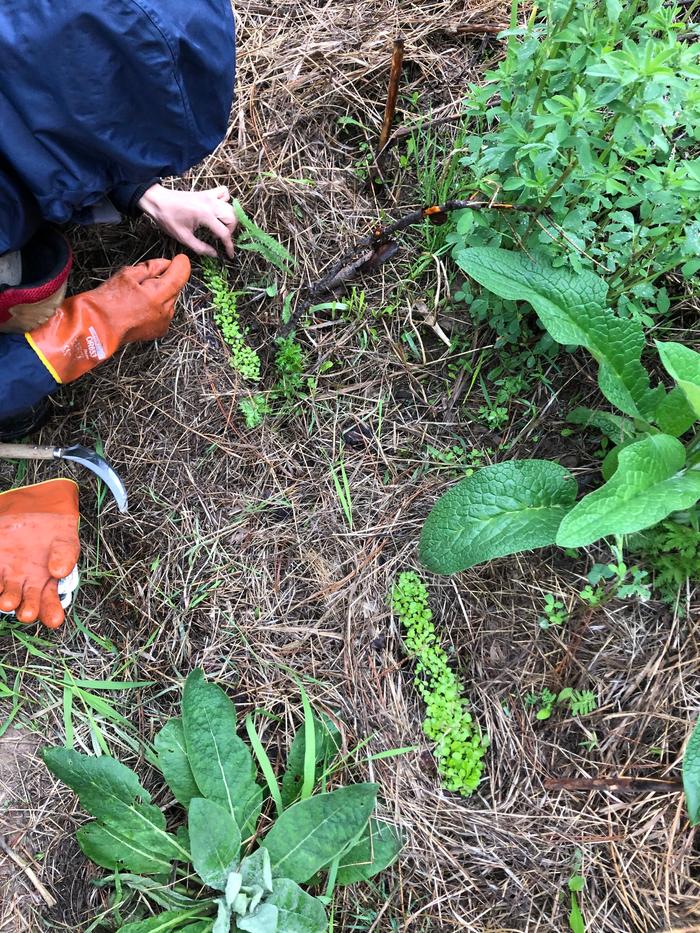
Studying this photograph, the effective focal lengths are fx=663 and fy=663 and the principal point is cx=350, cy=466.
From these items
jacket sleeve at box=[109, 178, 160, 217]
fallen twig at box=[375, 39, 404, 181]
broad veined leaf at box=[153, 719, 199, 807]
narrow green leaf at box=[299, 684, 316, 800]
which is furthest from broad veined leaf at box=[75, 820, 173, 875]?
fallen twig at box=[375, 39, 404, 181]

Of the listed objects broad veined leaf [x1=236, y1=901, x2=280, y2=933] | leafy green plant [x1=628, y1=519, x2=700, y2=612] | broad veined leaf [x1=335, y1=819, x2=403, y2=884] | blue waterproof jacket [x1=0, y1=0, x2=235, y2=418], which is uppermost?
blue waterproof jacket [x1=0, y1=0, x2=235, y2=418]

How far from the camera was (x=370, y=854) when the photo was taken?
1571mm

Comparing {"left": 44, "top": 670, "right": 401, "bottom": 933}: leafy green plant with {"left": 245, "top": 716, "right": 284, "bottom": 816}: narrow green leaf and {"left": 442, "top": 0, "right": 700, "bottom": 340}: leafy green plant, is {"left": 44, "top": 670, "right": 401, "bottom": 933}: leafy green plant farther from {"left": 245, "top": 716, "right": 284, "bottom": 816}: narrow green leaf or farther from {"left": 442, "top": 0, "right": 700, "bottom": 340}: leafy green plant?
{"left": 442, "top": 0, "right": 700, "bottom": 340}: leafy green plant

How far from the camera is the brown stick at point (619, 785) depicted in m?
1.58

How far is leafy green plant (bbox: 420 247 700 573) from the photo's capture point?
1455 mm

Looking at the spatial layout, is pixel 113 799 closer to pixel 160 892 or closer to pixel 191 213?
pixel 160 892

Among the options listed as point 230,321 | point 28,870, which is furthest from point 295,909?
point 230,321

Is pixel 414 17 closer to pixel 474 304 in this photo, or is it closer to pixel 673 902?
pixel 474 304

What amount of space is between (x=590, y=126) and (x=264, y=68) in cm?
103

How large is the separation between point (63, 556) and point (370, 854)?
43.1 inches

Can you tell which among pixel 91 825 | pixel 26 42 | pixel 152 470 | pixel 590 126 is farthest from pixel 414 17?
pixel 91 825

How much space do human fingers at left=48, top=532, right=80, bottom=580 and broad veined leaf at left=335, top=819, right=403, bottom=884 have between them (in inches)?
40.1

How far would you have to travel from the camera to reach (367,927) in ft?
5.19

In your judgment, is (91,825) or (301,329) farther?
(301,329)
